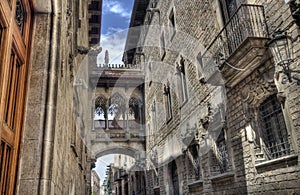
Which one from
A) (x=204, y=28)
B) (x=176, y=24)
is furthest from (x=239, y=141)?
(x=176, y=24)

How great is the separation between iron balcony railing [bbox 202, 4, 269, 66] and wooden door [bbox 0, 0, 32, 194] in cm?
375

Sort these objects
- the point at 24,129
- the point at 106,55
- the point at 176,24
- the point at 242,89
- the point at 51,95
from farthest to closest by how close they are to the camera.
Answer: the point at 106,55 < the point at 176,24 < the point at 242,89 < the point at 51,95 < the point at 24,129

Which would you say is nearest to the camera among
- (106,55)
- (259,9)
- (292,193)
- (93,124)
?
(292,193)

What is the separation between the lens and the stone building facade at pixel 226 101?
5.20 m

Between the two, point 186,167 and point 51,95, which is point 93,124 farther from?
point 51,95

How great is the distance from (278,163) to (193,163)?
15.9ft

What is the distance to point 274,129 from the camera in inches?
220

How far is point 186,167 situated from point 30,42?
8.17 m

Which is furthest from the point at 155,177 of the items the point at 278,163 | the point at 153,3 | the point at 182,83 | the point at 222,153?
the point at 278,163

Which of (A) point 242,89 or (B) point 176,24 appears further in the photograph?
(B) point 176,24

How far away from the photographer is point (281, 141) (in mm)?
5363

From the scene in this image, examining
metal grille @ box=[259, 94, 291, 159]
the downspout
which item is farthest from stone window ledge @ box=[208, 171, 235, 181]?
the downspout

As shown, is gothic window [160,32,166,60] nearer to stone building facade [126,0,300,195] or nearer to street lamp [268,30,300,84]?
stone building facade [126,0,300,195]

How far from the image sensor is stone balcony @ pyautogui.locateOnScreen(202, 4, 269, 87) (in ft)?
17.9
